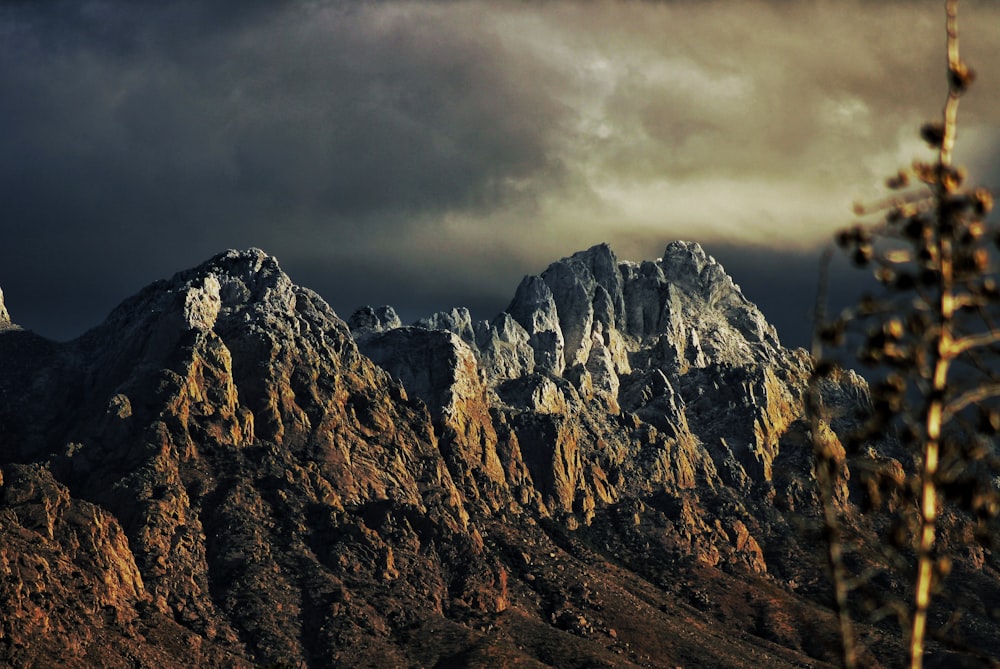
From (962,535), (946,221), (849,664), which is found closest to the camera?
(849,664)

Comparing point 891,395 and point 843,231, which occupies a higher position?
point 843,231

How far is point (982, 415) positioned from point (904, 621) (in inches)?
152

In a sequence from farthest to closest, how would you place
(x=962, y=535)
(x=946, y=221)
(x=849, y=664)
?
(x=962, y=535) → (x=946, y=221) → (x=849, y=664)

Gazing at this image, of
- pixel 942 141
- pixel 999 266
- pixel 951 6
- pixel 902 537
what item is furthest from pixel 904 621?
pixel 951 6

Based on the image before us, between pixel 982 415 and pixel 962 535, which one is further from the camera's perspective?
pixel 962 535

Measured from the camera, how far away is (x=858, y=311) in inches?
912

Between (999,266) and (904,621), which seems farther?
(904,621)

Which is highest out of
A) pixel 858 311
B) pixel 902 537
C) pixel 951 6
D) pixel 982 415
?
pixel 951 6

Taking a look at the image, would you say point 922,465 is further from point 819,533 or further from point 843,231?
point 843,231

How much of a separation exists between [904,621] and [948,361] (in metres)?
4.72

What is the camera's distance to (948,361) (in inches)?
909

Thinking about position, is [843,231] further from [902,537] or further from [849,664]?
[849,664]

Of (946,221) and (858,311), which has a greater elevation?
(946,221)

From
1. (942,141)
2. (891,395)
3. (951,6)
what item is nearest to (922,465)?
(891,395)
